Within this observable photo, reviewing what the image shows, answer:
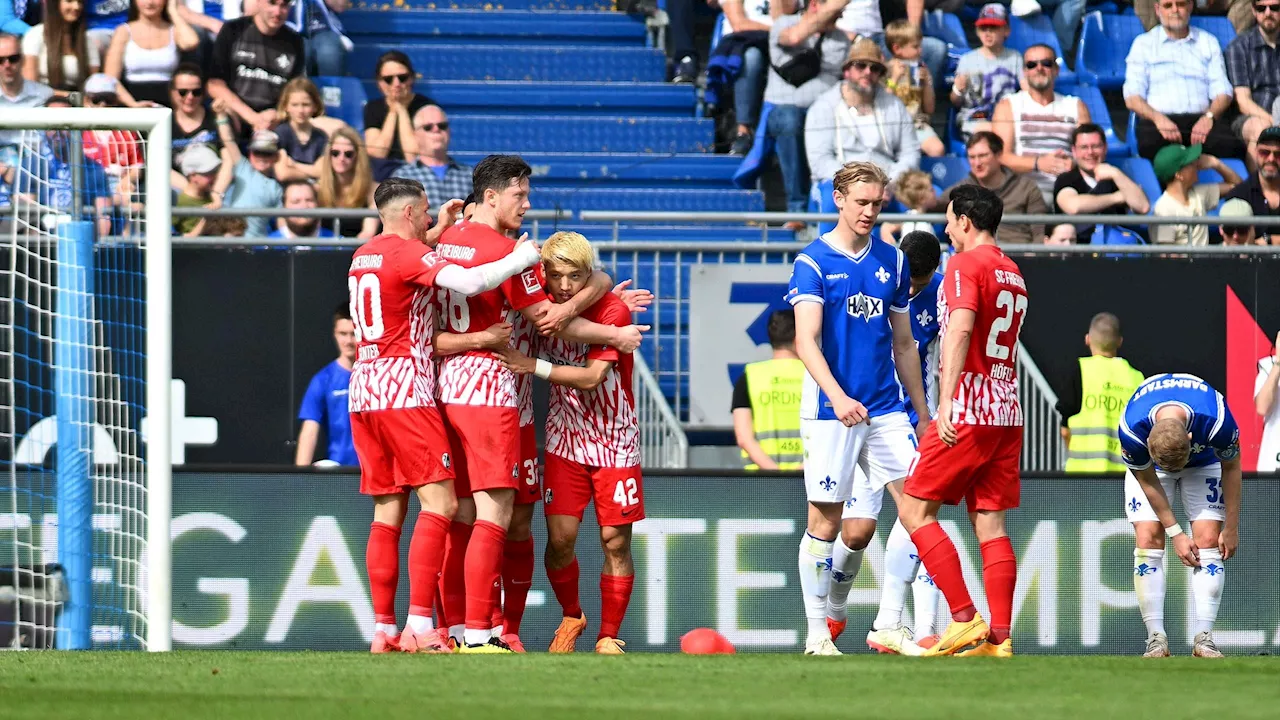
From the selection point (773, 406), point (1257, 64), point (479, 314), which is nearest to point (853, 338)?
point (479, 314)

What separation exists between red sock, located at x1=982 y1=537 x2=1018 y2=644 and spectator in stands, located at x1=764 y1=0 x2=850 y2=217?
622 cm

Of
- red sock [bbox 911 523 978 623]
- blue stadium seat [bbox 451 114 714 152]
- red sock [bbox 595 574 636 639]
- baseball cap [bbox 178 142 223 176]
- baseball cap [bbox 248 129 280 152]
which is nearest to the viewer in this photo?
red sock [bbox 911 523 978 623]

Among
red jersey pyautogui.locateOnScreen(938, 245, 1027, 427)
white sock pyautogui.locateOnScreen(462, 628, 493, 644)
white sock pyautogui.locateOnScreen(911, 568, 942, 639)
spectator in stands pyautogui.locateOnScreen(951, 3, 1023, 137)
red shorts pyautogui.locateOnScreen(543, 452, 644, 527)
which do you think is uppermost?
spectator in stands pyautogui.locateOnScreen(951, 3, 1023, 137)

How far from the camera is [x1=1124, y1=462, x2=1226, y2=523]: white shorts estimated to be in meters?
8.47

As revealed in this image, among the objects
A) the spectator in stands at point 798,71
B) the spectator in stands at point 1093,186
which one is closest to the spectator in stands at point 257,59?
the spectator in stands at point 798,71

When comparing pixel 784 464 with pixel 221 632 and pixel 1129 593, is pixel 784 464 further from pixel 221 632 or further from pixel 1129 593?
pixel 221 632

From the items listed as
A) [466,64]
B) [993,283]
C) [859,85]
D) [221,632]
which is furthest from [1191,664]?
[466,64]

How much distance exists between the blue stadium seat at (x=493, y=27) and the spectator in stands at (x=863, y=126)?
10.6 ft

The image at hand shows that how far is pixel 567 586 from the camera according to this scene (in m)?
7.88

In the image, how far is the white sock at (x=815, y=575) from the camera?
305 inches

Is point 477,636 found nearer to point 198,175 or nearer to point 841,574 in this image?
point 841,574

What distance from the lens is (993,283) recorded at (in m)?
7.44

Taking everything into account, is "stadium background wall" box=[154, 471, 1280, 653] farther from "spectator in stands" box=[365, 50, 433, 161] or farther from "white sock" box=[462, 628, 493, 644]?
"spectator in stands" box=[365, 50, 433, 161]

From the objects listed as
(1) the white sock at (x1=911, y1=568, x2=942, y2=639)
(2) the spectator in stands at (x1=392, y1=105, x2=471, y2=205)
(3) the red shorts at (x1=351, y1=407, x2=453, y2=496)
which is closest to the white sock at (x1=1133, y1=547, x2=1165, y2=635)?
(1) the white sock at (x1=911, y1=568, x2=942, y2=639)
